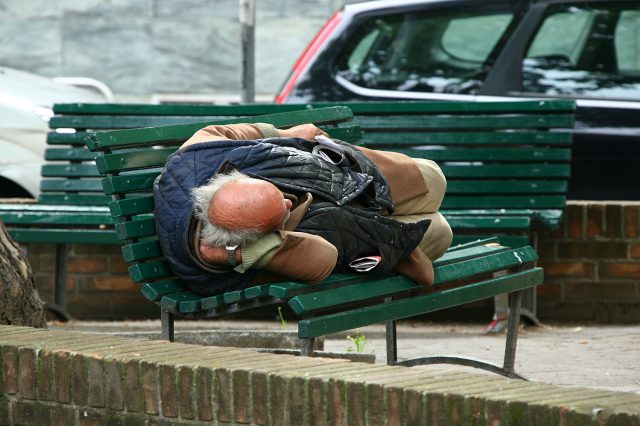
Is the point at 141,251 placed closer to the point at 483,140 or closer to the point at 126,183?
the point at 126,183

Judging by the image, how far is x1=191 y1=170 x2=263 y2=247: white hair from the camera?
4117 mm

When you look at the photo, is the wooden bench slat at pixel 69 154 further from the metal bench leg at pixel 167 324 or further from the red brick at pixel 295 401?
the red brick at pixel 295 401

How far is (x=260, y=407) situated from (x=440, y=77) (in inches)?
186

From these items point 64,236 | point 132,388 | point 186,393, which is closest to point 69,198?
point 64,236

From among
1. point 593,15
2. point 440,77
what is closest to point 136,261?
point 440,77

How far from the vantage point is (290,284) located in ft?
13.7

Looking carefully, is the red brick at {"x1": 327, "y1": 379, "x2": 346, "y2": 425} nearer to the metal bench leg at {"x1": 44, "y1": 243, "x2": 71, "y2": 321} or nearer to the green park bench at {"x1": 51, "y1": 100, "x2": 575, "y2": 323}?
the green park bench at {"x1": 51, "y1": 100, "x2": 575, "y2": 323}

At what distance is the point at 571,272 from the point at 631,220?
384 mm

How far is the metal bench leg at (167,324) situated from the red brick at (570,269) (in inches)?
116

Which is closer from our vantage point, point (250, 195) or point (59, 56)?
point (250, 195)

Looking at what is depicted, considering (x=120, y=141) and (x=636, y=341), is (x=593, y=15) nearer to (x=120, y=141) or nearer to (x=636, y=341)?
(x=636, y=341)

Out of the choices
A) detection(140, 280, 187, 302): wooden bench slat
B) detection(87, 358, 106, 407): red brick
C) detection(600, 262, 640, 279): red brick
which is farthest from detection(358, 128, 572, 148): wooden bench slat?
detection(87, 358, 106, 407): red brick

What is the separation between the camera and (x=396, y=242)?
14.7ft

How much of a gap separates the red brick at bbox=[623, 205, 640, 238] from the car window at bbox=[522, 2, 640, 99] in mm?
1060
